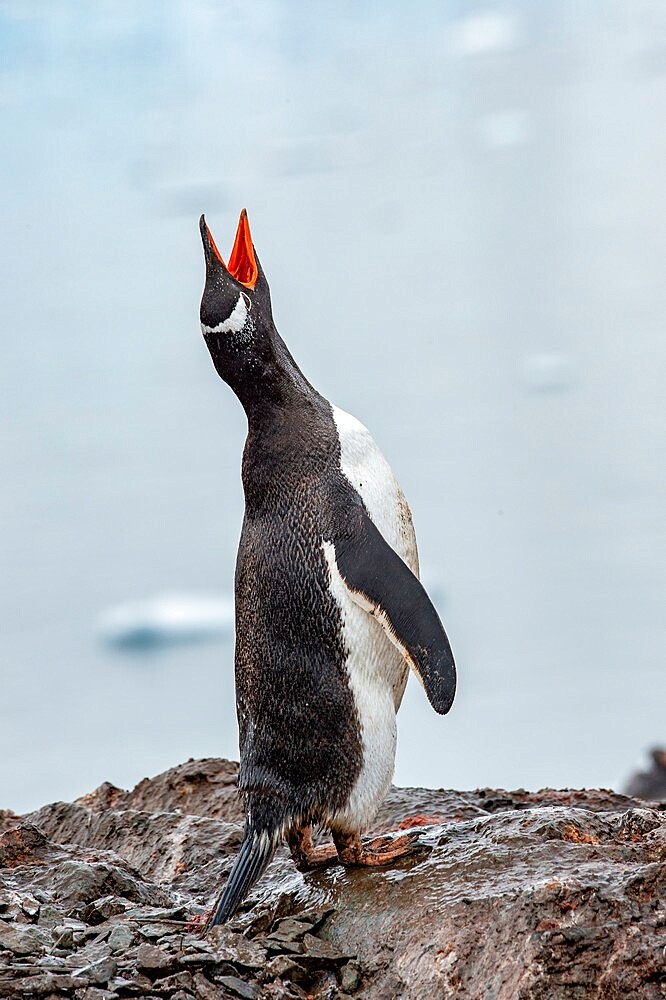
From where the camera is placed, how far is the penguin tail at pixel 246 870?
3666 millimetres

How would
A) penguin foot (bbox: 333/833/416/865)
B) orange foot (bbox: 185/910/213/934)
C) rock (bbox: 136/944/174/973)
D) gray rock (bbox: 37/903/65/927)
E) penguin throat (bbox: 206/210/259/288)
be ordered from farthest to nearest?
penguin throat (bbox: 206/210/259/288) < penguin foot (bbox: 333/833/416/865) < gray rock (bbox: 37/903/65/927) < orange foot (bbox: 185/910/213/934) < rock (bbox: 136/944/174/973)

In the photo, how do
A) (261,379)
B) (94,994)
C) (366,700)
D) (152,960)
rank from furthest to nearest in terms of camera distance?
(261,379)
(366,700)
(152,960)
(94,994)

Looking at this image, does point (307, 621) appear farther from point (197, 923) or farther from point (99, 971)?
point (99, 971)

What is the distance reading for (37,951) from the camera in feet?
11.3

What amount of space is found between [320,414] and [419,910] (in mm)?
1425

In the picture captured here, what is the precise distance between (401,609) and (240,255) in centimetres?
119

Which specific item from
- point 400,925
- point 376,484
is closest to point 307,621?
point 376,484

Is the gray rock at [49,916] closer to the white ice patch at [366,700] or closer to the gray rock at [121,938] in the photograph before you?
the gray rock at [121,938]

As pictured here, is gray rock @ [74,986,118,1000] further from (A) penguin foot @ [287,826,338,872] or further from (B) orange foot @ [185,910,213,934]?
(A) penguin foot @ [287,826,338,872]

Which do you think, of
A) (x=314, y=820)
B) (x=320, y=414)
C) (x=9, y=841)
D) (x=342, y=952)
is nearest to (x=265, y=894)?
(x=314, y=820)

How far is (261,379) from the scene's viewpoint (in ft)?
12.8

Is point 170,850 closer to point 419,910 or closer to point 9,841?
point 9,841

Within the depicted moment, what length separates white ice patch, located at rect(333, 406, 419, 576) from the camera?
12.8ft

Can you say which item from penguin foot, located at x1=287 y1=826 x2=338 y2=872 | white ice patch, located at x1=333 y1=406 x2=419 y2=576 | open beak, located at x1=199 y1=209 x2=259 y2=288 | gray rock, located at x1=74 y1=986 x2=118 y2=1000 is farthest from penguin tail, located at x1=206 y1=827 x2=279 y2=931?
open beak, located at x1=199 y1=209 x2=259 y2=288
